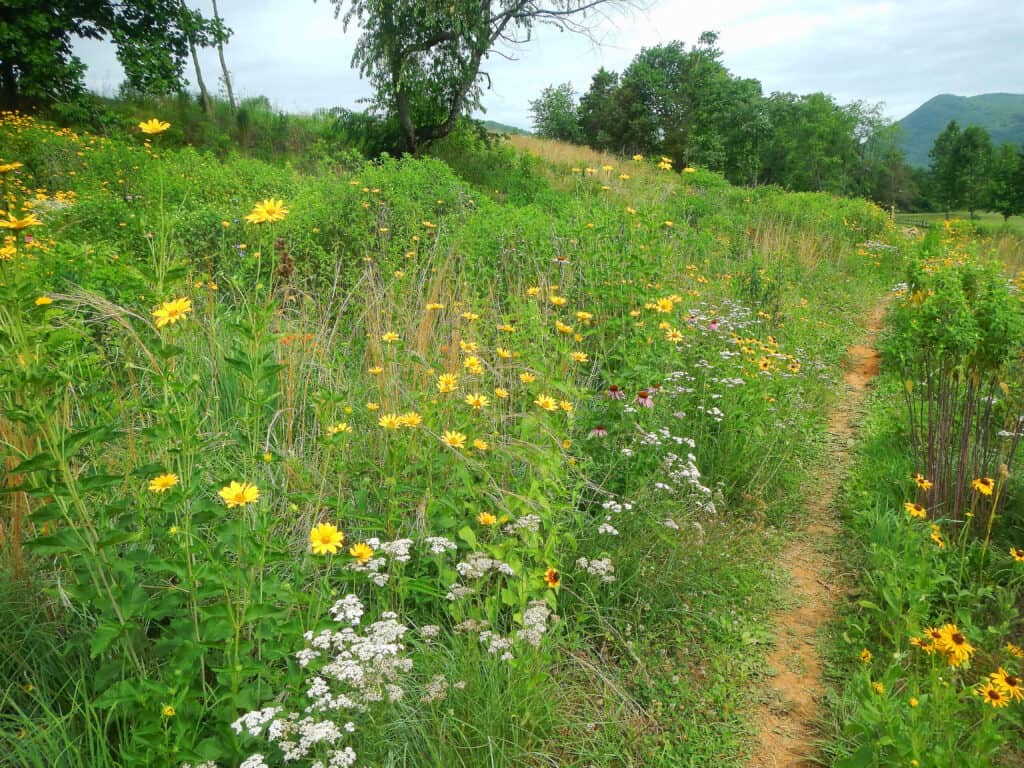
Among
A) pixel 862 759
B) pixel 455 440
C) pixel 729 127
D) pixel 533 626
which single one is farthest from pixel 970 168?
pixel 533 626

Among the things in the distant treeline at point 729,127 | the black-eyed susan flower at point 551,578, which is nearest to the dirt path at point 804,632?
the black-eyed susan flower at point 551,578

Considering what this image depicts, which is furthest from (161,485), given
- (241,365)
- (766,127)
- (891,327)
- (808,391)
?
(766,127)

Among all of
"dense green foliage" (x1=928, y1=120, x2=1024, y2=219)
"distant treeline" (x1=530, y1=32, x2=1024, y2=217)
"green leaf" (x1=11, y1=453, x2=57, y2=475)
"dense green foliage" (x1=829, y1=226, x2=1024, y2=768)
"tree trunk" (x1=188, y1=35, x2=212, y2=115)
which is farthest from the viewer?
"dense green foliage" (x1=928, y1=120, x2=1024, y2=219)

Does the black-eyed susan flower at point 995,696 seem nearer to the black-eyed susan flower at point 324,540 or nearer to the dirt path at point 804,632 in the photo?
the dirt path at point 804,632

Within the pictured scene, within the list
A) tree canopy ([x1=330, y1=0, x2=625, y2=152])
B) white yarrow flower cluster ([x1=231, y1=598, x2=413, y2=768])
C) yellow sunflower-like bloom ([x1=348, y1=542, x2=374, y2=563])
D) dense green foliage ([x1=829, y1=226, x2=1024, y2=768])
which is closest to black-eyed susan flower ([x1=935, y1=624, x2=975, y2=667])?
dense green foliage ([x1=829, y1=226, x2=1024, y2=768])

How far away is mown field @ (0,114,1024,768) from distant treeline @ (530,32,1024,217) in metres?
28.6

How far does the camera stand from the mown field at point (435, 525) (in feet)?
4.75

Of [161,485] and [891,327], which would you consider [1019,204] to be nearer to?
[891,327]

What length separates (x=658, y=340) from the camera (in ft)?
11.2

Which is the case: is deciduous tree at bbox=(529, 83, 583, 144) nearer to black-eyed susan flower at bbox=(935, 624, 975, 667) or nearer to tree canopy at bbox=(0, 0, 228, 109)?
tree canopy at bbox=(0, 0, 228, 109)

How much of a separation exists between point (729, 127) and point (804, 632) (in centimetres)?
4002

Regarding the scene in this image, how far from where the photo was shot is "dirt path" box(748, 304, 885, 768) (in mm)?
2031

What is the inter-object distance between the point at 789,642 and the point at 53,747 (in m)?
2.52

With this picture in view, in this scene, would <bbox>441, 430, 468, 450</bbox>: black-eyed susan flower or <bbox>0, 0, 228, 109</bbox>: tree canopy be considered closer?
<bbox>441, 430, 468, 450</bbox>: black-eyed susan flower
